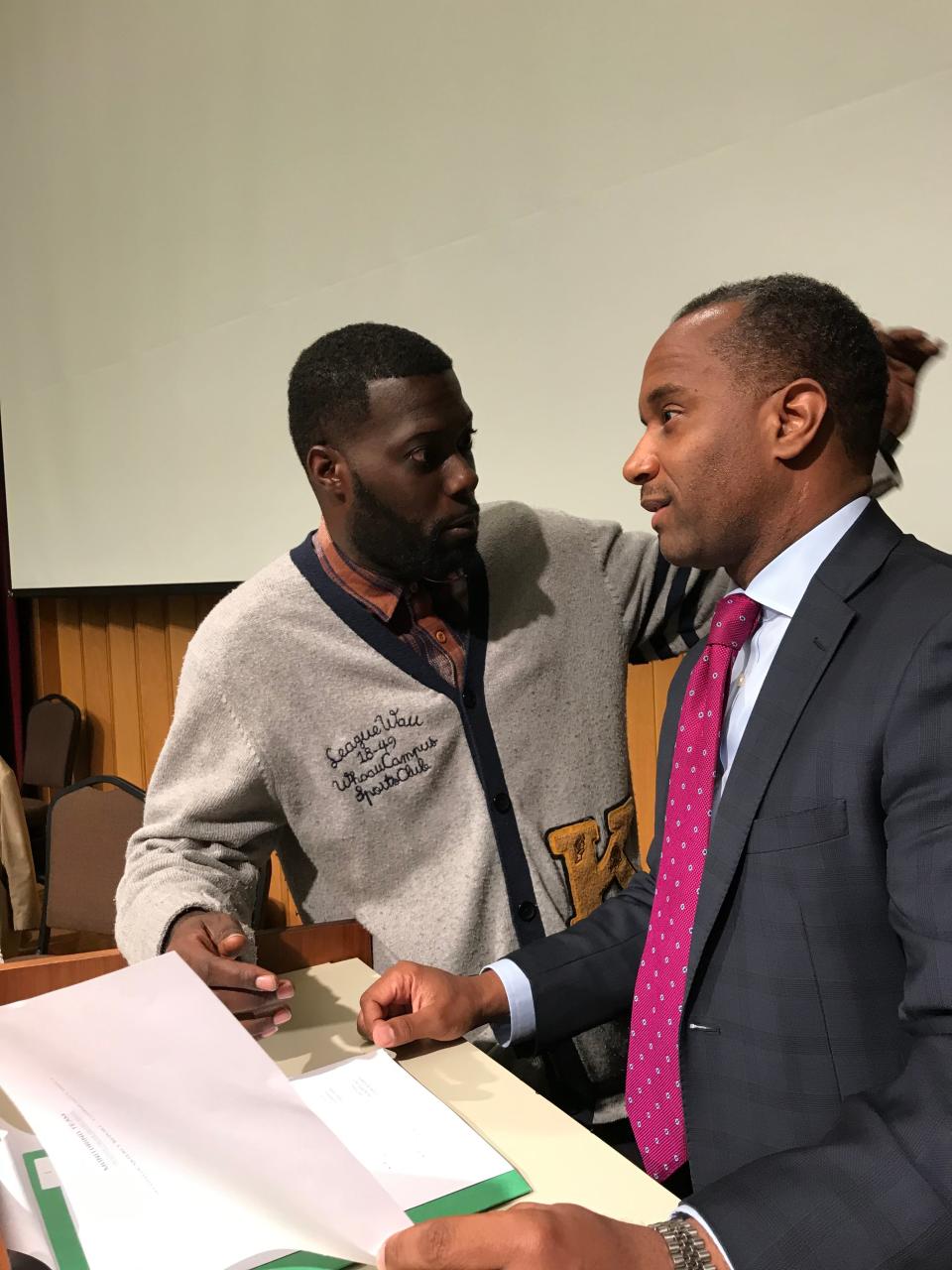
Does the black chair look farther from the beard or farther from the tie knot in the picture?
the tie knot

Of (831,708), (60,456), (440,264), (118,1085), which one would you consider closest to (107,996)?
(118,1085)

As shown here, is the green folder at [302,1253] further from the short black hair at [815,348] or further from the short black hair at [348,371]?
the short black hair at [348,371]

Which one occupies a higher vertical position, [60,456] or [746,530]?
[60,456]

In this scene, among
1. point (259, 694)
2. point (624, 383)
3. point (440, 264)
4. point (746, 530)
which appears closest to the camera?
point (746, 530)

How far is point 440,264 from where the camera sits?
2.96 metres

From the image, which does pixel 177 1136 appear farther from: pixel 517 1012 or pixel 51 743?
pixel 51 743

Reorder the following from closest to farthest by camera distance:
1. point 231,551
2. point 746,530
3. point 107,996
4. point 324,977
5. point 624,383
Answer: point 107,996, point 746,530, point 324,977, point 624,383, point 231,551

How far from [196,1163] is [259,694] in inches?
32.3

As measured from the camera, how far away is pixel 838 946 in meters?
0.97

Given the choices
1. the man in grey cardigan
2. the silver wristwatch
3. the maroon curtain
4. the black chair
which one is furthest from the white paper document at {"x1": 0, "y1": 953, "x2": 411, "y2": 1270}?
the maroon curtain

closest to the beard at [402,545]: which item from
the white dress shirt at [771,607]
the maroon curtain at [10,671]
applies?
the white dress shirt at [771,607]

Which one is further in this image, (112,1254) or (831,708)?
(831,708)

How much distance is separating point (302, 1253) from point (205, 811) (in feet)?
2.40

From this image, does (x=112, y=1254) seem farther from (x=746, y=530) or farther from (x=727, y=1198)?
(x=746, y=530)
